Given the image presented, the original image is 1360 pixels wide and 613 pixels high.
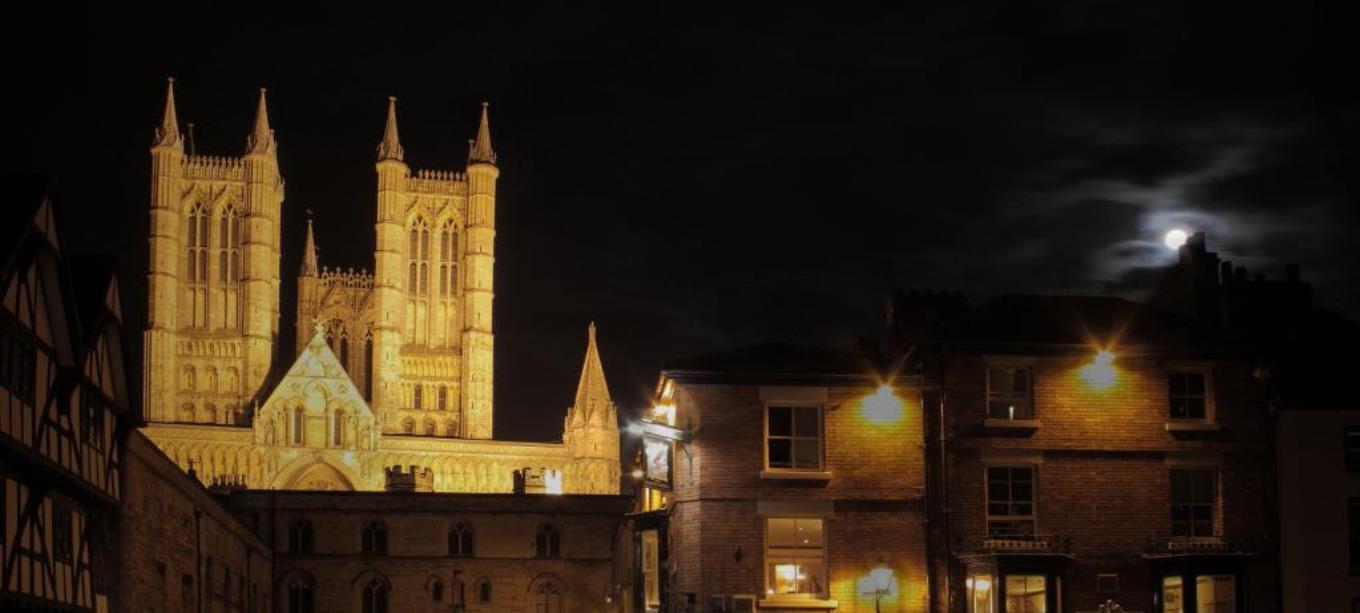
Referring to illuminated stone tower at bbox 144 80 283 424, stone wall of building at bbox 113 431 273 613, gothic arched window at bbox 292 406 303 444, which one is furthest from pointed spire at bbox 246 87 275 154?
stone wall of building at bbox 113 431 273 613

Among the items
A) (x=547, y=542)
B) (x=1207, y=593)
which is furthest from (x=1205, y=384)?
(x=547, y=542)

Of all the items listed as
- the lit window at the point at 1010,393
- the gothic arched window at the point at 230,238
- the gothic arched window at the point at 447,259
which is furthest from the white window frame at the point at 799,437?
the gothic arched window at the point at 230,238

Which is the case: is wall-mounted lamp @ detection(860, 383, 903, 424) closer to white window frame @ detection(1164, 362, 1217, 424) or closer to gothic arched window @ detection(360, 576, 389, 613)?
white window frame @ detection(1164, 362, 1217, 424)

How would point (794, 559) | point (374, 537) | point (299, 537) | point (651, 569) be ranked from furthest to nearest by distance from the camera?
point (374, 537) < point (299, 537) < point (651, 569) < point (794, 559)

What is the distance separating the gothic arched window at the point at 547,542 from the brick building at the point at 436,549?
43 mm

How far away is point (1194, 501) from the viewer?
142 ft

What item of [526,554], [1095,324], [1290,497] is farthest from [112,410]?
[526,554]

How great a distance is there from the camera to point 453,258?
155625 millimetres

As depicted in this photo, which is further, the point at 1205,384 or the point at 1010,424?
the point at 1205,384

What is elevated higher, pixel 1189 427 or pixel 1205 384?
pixel 1205 384

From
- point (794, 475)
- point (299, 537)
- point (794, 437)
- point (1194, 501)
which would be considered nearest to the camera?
point (794, 475)

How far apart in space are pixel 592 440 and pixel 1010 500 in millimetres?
99112

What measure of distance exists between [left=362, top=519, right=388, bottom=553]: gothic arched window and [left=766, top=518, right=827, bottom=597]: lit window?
47411mm

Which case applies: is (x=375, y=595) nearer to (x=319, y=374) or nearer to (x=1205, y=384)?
(x=1205, y=384)
